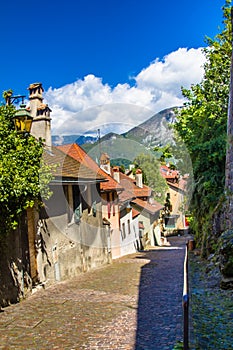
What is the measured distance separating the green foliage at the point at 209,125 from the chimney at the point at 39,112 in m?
6.43

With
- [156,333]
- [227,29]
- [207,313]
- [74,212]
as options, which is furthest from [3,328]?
[227,29]

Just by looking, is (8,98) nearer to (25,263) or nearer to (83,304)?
(25,263)

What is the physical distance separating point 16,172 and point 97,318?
3.45 metres

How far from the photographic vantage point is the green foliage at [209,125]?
14.2 m

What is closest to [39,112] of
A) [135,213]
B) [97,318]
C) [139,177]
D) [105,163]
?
[97,318]

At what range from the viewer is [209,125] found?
659 inches

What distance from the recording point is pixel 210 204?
14359 mm

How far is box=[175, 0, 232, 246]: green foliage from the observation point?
14.2m

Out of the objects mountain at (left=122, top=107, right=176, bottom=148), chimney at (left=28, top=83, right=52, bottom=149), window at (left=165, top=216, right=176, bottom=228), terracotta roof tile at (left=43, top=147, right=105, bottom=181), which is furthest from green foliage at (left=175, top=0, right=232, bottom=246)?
window at (left=165, top=216, right=176, bottom=228)

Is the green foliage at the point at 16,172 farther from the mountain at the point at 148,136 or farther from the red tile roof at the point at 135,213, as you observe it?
the red tile roof at the point at 135,213

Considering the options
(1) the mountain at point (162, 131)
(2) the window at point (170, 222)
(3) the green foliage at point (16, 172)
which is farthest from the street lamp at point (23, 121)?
(2) the window at point (170, 222)

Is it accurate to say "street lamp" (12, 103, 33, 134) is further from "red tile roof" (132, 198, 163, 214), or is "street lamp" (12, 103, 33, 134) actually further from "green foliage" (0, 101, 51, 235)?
"red tile roof" (132, 198, 163, 214)

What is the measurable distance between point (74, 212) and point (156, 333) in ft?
27.0

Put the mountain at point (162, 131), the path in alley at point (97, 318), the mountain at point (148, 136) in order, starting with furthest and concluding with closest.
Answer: the mountain at point (162, 131) → the mountain at point (148, 136) → the path in alley at point (97, 318)
